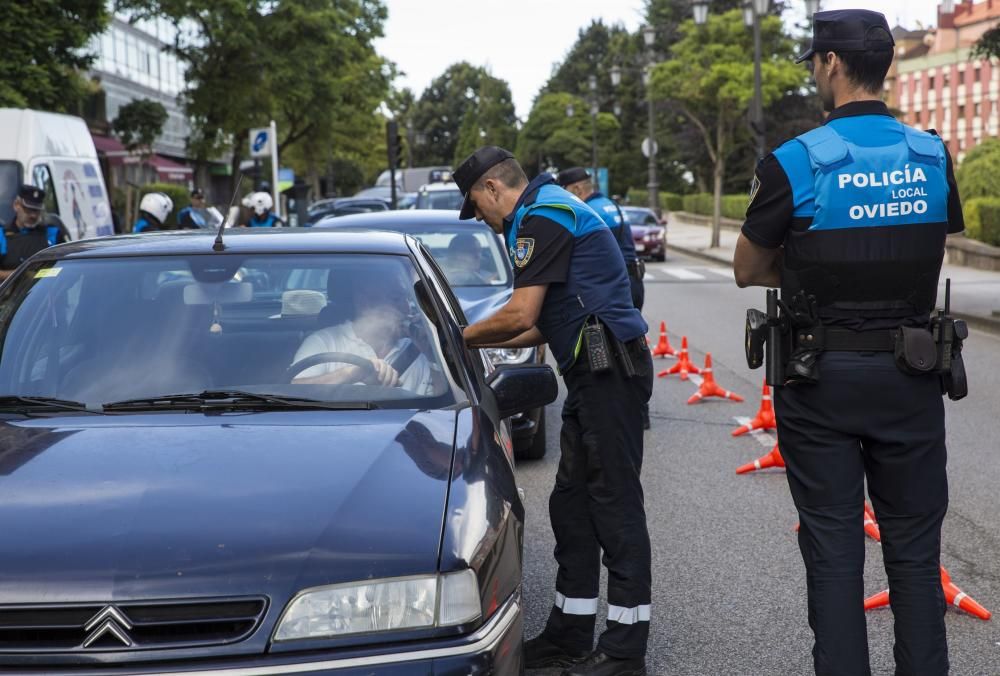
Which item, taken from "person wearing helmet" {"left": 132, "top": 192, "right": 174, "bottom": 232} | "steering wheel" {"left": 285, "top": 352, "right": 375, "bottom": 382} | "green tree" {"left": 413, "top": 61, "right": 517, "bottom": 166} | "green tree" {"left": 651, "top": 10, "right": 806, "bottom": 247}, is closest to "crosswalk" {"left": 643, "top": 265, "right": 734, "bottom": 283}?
"green tree" {"left": 651, "top": 10, "right": 806, "bottom": 247}

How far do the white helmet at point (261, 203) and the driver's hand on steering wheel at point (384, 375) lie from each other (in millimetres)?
Answer: 9587

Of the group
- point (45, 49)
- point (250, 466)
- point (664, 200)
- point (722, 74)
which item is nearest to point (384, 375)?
point (250, 466)

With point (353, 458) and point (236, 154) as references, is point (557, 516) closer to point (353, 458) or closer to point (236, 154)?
point (353, 458)

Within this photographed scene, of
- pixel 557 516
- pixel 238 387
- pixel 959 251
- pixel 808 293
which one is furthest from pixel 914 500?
pixel 959 251

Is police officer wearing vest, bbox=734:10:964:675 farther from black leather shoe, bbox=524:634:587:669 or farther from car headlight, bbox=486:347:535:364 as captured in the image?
car headlight, bbox=486:347:535:364

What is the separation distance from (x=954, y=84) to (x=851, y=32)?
96552mm

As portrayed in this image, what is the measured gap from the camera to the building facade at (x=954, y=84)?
293 ft

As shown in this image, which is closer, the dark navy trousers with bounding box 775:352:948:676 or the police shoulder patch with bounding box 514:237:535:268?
the dark navy trousers with bounding box 775:352:948:676

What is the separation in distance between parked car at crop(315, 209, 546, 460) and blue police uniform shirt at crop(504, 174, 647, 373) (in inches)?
150

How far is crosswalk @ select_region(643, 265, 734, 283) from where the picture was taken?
27.3 meters

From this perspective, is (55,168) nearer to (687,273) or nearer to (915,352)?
(915,352)

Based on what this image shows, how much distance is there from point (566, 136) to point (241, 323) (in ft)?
299

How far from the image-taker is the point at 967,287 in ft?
71.3

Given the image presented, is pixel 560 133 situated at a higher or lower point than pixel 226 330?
higher
